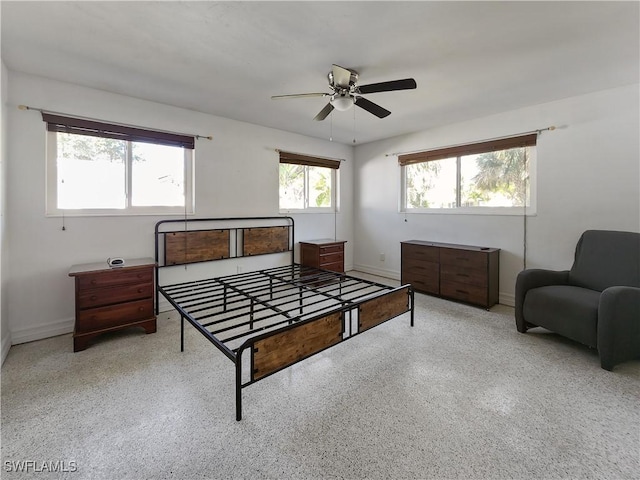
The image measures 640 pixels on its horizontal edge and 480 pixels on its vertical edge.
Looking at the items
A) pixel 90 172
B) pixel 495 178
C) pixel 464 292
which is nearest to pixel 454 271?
pixel 464 292

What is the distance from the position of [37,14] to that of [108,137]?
1.33 m

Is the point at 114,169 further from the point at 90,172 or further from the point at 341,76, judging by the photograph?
the point at 341,76

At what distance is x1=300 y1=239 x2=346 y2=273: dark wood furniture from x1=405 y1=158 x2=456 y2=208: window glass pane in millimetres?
1469

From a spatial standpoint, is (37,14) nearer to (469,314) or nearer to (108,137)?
(108,137)

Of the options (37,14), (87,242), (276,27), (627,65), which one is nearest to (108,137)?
(87,242)

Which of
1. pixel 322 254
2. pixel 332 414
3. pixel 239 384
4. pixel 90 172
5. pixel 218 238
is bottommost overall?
pixel 332 414

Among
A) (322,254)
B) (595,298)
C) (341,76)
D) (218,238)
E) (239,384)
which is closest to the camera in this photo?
(239,384)

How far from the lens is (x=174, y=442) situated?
5.05ft

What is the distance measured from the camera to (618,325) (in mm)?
2178

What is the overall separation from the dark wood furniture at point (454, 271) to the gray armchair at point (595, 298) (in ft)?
2.17

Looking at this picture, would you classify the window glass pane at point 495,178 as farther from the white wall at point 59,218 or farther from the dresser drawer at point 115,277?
the dresser drawer at point 115,277

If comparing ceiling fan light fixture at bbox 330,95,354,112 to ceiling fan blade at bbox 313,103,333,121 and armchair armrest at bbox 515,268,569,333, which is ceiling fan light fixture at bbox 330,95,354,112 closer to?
ceiling fan blade at bbox 313,103,333,121

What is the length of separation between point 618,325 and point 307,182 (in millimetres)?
4119

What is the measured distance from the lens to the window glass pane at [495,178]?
368 centimetres
